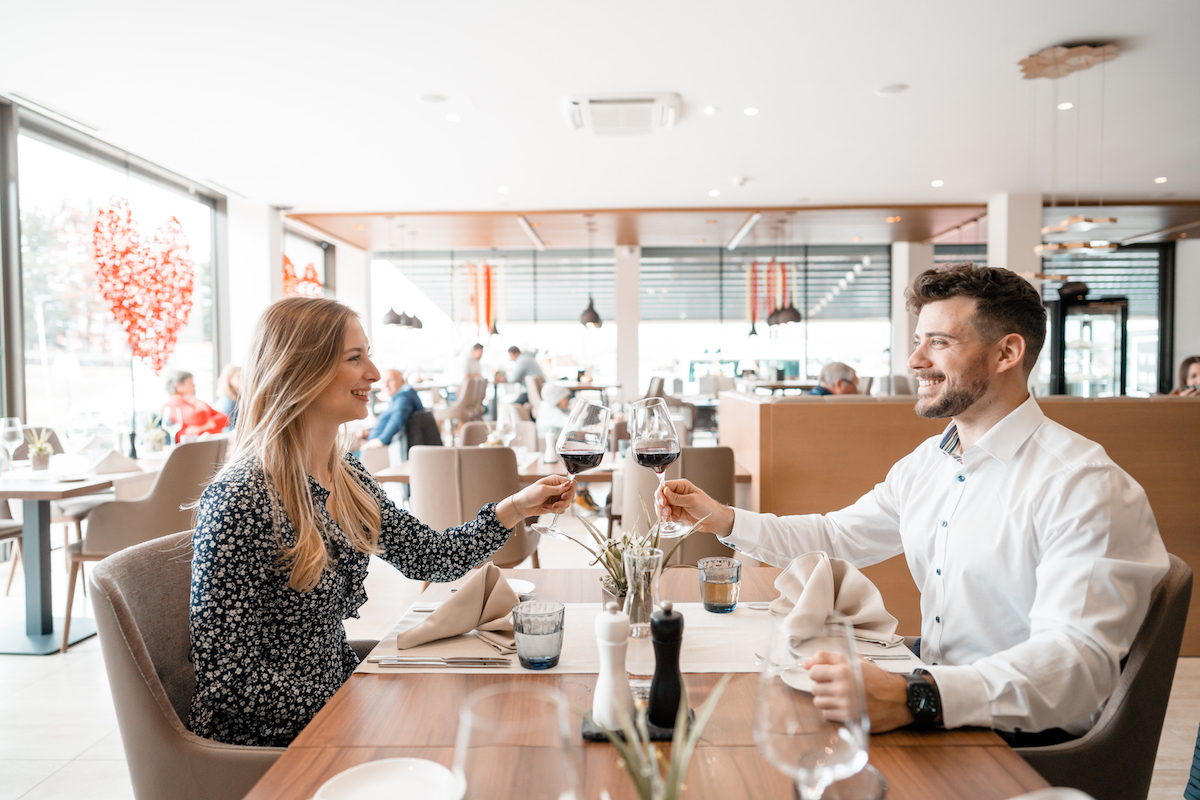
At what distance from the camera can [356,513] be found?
1.51 m

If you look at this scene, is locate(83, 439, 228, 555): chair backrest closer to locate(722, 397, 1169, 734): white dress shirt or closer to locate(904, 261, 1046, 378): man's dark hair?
locate(722, 397, 1169, 734): white dress shirt

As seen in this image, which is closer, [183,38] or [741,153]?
[183,38]

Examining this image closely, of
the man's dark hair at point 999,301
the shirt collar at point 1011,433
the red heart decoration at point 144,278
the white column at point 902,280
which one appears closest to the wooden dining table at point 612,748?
the shirt collar at point 1011,433

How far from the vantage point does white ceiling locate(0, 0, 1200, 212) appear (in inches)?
151

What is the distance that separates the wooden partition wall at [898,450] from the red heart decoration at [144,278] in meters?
5.28

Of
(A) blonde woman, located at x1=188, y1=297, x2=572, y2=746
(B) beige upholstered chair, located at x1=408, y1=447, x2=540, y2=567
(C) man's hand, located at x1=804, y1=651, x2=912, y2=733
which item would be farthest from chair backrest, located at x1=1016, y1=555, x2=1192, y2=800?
(B) beige upholstered chair, located at x1=408, y1=447, x2=540, y2=567

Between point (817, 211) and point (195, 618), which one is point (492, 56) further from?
point (817, 211)

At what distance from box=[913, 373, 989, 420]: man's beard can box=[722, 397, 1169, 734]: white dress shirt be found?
0.26ft

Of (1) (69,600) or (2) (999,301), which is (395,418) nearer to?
(1) (69,600)

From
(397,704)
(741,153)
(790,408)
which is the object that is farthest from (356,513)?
(741,153)

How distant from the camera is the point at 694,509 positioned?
1593 millimetres

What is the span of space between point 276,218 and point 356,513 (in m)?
7.67

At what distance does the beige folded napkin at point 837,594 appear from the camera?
121 centimetres

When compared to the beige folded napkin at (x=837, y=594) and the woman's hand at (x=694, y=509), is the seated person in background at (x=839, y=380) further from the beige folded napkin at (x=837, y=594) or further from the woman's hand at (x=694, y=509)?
the beige folded napkin at (x=837, y=594)
